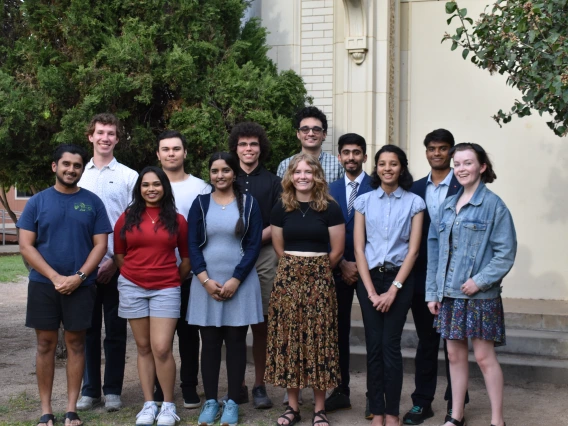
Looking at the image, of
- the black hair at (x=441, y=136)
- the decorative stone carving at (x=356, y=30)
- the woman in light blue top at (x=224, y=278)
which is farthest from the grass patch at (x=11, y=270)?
the black hair at (x=441, y=136)

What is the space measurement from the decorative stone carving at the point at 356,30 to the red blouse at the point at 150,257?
4.00 meters

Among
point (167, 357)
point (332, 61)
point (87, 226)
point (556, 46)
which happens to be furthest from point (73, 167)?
point (332, 61)

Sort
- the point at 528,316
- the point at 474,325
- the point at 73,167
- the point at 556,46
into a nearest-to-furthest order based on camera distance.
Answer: the point at 556,46 → the point at 474,325 → the point at 73,167 → the point at 528,316

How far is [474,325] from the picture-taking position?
16.5 feet

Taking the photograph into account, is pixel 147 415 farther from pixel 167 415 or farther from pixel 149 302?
pixel 149 302

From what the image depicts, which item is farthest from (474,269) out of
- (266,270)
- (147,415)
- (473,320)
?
(147,415)

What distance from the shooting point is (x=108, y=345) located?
6.06 metres

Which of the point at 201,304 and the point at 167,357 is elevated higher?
the point at 201,304

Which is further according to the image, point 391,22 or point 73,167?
point 391,22

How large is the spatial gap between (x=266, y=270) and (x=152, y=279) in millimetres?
882

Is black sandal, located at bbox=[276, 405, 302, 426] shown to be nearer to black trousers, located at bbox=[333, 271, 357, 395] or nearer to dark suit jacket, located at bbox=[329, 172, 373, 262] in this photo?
→ black trousers, located at bbox=[333, 271, 357, 395]

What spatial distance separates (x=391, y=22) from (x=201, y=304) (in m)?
4.69

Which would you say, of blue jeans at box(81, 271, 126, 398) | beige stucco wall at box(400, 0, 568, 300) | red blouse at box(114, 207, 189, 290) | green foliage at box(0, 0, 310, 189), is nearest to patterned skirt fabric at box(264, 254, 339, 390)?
red blouse at box(114, 207, 189, 290)

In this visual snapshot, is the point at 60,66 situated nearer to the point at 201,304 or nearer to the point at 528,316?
the point at 201,304
